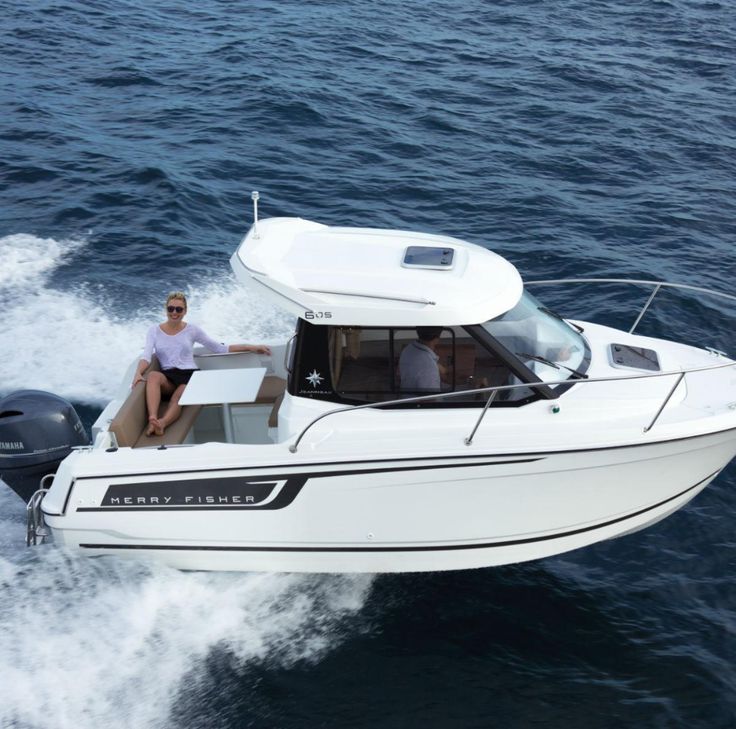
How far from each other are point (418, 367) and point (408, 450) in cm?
63

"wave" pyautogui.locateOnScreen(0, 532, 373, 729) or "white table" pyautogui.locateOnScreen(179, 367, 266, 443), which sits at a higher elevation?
"white table" pyautogui.locateOnScreen(179, 367, 266, 443)

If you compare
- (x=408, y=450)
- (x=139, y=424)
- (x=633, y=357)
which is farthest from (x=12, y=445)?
(x=633, y=357)

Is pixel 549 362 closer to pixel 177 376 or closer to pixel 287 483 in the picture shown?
pixel 287 483

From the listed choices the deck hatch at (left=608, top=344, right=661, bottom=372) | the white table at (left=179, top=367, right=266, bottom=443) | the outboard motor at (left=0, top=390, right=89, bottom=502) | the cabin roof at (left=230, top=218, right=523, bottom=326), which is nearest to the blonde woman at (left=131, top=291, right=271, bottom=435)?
the white table at (left=179, top=367, right=266, bottom=443)

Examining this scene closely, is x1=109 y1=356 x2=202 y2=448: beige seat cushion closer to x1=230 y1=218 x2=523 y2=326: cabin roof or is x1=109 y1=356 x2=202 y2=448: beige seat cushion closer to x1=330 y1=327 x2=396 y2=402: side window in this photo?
x1=230 y1=218 x2=523 y2=326: cabin roof

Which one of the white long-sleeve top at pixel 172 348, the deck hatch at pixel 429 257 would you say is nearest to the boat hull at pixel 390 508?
the white long-sleeve top at pixel 172 348

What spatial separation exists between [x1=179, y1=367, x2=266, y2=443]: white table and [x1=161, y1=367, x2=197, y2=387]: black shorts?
10cm

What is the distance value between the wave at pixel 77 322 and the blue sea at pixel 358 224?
0.04m

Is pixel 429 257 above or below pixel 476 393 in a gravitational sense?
above

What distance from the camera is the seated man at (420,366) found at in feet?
23.0

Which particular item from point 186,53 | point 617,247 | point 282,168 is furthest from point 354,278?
point 186,53

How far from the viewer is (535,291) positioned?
1233 centimetres

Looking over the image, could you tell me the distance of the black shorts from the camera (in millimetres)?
8156

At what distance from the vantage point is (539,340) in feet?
23.8
